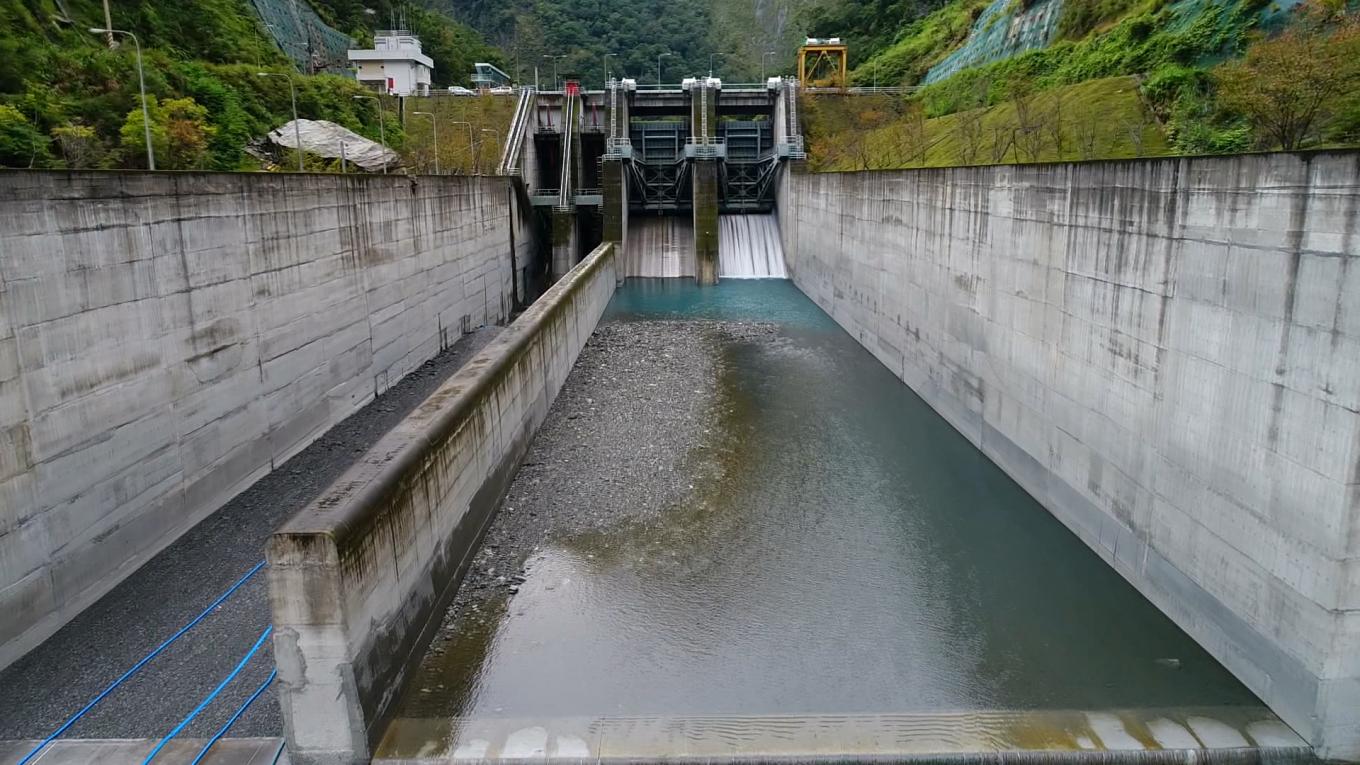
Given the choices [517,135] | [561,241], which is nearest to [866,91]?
[517,135]

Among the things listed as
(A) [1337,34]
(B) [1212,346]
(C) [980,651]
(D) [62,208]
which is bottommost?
(C) [980,651]

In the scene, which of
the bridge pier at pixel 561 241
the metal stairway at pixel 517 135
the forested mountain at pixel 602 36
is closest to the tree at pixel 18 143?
the metal stairway at pixel 517 135

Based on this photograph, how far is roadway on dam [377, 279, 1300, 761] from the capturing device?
605 cm

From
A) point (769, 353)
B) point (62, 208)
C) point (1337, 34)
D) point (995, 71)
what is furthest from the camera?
point (995, 71)

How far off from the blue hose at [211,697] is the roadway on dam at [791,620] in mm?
1318

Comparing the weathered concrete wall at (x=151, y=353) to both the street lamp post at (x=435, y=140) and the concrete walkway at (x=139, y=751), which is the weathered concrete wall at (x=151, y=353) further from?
A: the street lamp post at (x=435, y=140)

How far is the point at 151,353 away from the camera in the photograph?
8.73m

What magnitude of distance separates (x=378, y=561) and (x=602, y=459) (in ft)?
18.7

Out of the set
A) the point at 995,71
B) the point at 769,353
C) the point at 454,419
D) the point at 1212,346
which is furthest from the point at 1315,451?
the point at 995,71

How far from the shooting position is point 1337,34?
1108 centimetres

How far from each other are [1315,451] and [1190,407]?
1.38 metres

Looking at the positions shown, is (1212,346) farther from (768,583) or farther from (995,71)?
(995,71)

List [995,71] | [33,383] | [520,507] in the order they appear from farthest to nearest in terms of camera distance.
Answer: [995,71], [520,507], [33,383]

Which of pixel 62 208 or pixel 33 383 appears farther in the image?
pixel 62 208
